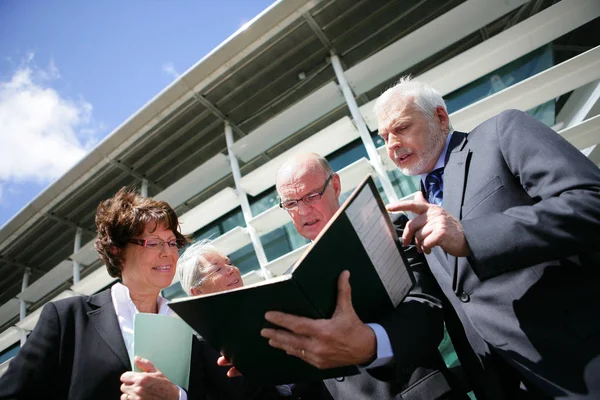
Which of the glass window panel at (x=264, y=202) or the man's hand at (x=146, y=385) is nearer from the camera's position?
the man's hand at (x=146, y=385)

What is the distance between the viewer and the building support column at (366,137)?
16.1 feet

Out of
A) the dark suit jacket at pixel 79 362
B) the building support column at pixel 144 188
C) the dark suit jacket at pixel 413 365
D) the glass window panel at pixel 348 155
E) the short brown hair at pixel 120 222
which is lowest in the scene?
the dark suit jacket at pixel 413 365

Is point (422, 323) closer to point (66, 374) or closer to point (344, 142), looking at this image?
point (66, 374)

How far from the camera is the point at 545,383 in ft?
3.71

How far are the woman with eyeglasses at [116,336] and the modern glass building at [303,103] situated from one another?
316 cm

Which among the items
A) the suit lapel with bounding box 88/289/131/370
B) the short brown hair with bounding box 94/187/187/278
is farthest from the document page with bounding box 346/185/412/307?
the short brown hair with bounding box 94/187/187/278

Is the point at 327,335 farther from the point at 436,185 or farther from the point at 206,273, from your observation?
the point at 206,273

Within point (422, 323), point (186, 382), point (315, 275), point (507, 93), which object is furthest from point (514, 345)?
point (507, 93)

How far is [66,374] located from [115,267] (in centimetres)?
72

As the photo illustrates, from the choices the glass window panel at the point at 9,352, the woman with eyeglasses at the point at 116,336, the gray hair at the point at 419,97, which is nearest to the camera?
the woman with eyeglasses at the point at 116,336

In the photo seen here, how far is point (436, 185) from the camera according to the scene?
1.77 m

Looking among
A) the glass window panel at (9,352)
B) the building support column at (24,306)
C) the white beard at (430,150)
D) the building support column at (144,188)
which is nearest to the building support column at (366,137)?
the white beard at (430,150)

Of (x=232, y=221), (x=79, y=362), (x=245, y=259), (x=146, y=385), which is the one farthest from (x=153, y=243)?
(x=232, y=221)

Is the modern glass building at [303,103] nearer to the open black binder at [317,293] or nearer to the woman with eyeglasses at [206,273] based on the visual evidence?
the woman with eyeglasses at [206,273]
